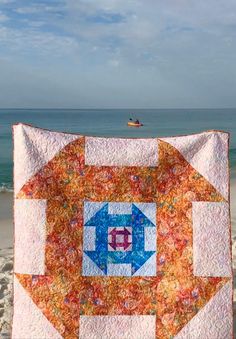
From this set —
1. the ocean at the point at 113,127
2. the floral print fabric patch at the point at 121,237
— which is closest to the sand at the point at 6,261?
the floral print fabric patch at the point at 121,237

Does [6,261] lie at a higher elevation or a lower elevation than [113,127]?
lower

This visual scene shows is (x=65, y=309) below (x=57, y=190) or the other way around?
below

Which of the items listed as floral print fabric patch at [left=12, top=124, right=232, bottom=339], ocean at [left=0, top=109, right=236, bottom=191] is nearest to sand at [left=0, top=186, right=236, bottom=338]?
floral print fabric patch at [left=12, top=124, right=232, bottom=339]

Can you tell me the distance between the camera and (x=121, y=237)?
2.93 m

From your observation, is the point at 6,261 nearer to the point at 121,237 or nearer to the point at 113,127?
the point at 121,237

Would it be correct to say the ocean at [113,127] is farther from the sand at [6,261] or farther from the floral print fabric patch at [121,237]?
the floral print fabric patch at [121,237]

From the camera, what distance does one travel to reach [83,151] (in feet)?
9.68

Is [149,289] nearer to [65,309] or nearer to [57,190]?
[65,309]

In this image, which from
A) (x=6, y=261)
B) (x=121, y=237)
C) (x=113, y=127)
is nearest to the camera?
(x=121, y=237)

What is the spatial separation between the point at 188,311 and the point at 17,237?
1062mm

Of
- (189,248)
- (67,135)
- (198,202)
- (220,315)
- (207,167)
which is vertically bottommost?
(220,315)

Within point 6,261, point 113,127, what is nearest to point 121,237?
point 6,261

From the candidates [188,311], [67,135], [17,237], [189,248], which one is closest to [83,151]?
[67,135]

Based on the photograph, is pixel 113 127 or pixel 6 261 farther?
pixel 113 127
